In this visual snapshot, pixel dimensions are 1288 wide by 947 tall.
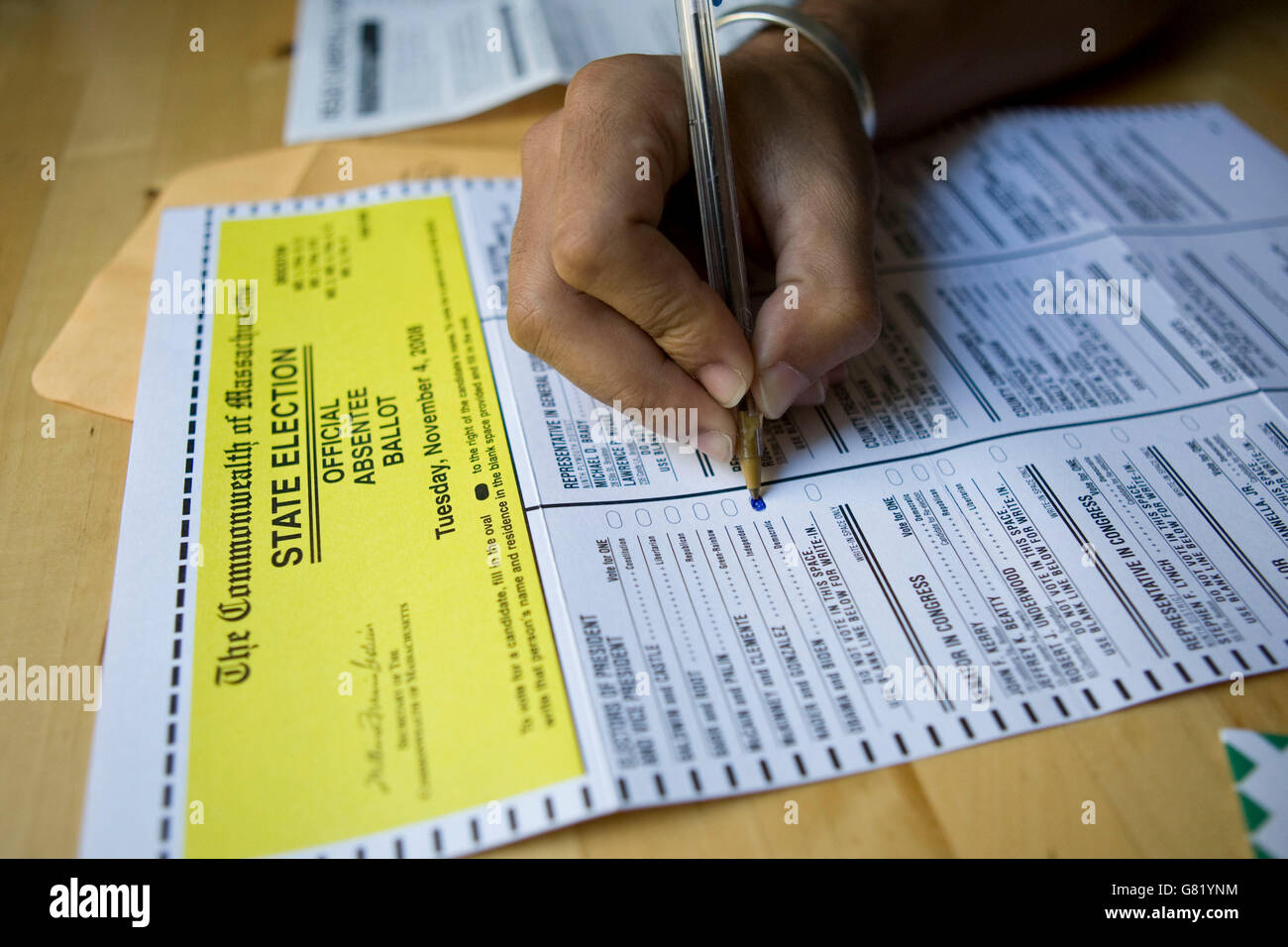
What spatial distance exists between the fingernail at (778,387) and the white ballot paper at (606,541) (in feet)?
0.13

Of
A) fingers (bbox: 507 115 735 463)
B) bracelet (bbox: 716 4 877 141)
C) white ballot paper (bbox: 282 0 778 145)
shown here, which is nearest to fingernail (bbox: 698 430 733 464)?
fingers (bbox: 507 115 735 463)

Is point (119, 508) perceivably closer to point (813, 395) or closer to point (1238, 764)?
point (813, 395)

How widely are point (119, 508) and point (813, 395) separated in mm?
415

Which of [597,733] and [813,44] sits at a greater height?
[813,44]

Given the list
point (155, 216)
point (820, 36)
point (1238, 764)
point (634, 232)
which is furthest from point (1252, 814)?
point (155, 216)

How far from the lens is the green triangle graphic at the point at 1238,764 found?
0.44 metres

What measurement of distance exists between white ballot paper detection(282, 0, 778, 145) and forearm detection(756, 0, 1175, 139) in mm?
100

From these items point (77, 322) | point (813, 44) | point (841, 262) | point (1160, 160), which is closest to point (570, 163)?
point (841, 262)

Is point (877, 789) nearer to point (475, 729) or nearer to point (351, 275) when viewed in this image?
point (475, 729)

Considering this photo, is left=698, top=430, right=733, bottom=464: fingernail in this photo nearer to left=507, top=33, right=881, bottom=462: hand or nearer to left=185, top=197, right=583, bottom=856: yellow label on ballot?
left=507, top=33, right=881, bottom=462: hand
